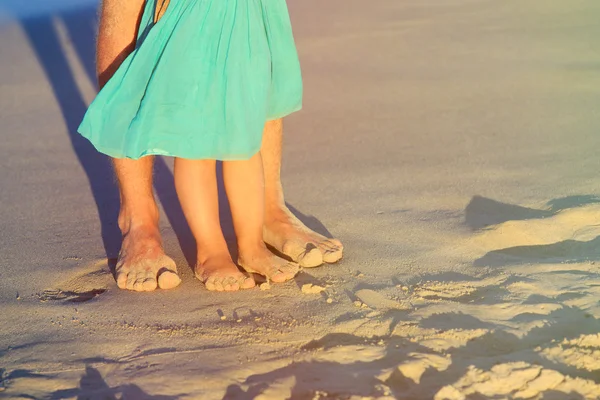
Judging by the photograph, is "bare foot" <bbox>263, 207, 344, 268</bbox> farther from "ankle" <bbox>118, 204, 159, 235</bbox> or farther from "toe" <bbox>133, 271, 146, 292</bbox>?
"toe" <bbox>133, 271, 146, 292</bbox>

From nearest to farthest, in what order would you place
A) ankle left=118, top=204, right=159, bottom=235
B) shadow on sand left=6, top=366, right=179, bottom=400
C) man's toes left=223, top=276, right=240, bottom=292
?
shadow on sand left=6, top=366, right=179, bottom=400 → man's toes left=223, top=276, right=240, bottom=292 → ankle left=118, top=204, right=159, bottom=235

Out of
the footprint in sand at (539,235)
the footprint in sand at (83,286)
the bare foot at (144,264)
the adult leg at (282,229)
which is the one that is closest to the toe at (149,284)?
the bare foot at (144,264)

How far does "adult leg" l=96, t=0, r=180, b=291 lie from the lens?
269cm

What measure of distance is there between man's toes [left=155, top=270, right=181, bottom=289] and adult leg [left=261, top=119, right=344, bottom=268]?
412 mm

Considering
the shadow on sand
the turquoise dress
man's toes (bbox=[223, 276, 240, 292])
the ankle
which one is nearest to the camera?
the shadow on sand

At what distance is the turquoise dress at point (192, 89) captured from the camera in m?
2.44

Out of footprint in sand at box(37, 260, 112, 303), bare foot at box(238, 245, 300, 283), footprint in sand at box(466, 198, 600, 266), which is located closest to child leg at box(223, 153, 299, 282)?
bare foot at box(238, 245, 300, 283)

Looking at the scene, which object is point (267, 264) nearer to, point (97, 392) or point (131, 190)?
point (131, 190)

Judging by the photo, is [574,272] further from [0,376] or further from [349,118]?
[349,118]

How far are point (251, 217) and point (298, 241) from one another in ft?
0.76

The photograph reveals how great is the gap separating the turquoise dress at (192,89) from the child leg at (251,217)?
Answer: 0.43 ft

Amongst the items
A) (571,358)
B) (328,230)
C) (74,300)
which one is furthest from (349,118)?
(571,358)

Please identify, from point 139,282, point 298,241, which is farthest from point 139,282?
point 298,241

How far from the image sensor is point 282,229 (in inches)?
114
